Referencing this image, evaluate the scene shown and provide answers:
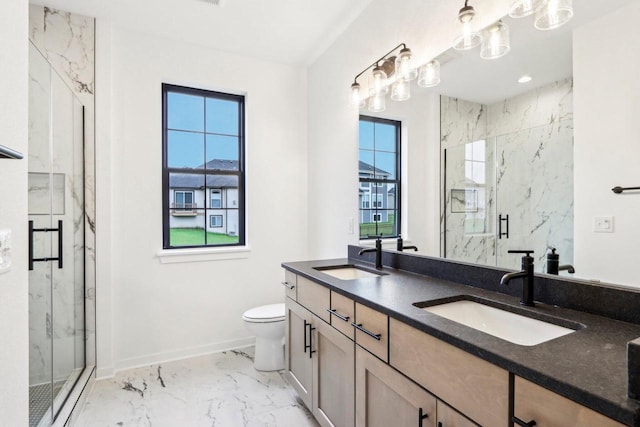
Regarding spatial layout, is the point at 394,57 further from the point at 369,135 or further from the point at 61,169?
the point at 61,169

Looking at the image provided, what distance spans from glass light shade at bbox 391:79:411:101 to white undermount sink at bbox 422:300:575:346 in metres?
1.30

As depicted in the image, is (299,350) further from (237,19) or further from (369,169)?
(237,19)

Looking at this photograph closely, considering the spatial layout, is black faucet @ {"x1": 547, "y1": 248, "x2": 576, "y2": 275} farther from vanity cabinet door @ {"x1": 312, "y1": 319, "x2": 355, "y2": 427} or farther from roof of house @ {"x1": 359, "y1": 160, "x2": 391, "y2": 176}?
Answer: roof of house @ {"x1": 359, "y1": 160, "x2": 391, "y2": 176}

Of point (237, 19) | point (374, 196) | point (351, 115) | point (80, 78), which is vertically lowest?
point (374, 196)

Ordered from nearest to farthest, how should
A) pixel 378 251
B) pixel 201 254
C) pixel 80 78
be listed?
pixel 378 251 → pixel 80 78 → pixel 201 254

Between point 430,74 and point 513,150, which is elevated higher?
point 430,74

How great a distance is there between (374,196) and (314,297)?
872 millimetres

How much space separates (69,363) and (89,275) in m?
0.62

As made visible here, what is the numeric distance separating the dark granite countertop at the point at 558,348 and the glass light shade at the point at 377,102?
4.37 feet

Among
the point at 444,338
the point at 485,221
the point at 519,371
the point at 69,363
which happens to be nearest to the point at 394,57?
the point at 485,221

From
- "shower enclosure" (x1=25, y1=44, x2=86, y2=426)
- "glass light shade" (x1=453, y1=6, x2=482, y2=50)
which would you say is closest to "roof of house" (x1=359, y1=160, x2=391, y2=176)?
"glass light shade" (x1=453, y1=6, x2=482, y2=50)

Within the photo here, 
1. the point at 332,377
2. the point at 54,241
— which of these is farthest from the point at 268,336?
the point at 54,241

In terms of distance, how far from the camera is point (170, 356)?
282 centimetres

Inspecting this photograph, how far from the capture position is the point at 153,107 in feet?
9.06
